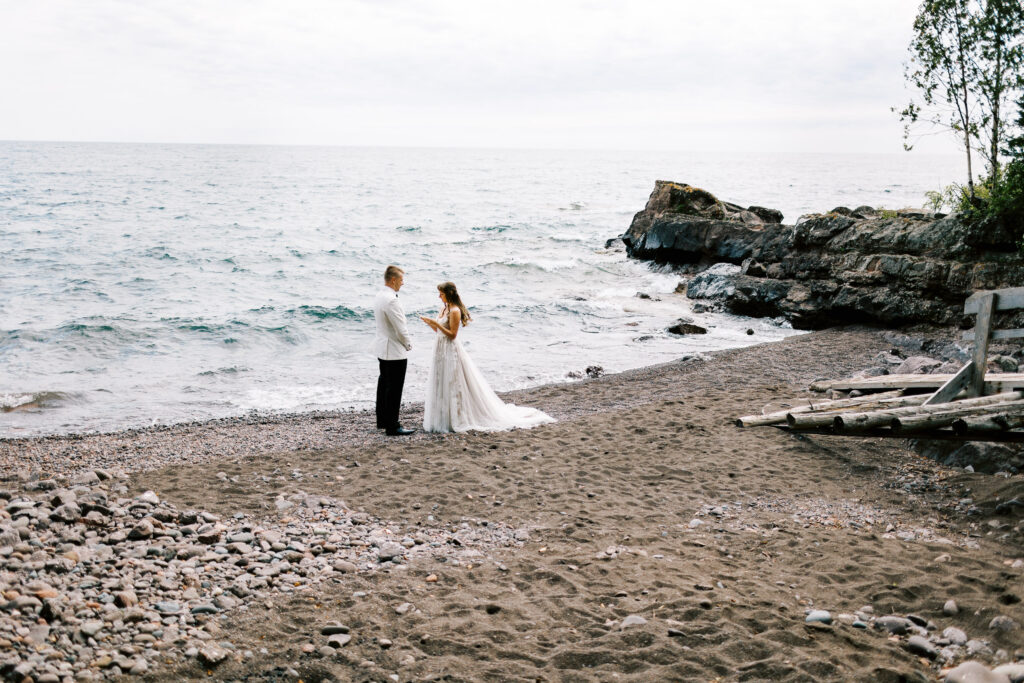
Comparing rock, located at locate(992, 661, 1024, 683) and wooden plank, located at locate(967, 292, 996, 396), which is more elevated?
wooden plank, located at locate(967, 292, 996, 396)

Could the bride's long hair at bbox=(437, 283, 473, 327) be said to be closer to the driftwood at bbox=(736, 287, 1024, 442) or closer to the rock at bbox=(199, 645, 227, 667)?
the driftwood at bbox=(736, 287, 1024, 442)

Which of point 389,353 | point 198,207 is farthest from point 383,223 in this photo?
point 389,353

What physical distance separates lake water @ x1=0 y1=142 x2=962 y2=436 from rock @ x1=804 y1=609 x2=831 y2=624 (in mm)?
10709

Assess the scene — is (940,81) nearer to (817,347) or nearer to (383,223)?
(817,347)

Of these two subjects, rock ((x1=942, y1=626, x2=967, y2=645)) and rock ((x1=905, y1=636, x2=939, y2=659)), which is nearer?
rock ((x1=905, y1=636, x2=939, y2=659))

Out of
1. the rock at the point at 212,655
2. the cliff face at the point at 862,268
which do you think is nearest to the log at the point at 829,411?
the rock at the point at 212,655

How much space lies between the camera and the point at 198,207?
57.6 metres

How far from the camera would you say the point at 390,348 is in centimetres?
1093

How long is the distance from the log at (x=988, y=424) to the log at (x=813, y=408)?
2152 mm

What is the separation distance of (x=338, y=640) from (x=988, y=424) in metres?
6.89

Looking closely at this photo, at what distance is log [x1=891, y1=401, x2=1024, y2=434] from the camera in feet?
24.8

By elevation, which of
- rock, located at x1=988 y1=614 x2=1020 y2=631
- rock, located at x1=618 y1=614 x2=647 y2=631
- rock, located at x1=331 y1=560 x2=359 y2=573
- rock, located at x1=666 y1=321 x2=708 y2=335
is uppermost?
rock, located at x1=666 y1=321 x2=708 y2=335

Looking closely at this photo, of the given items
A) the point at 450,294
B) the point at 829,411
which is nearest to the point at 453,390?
the point at 450,294

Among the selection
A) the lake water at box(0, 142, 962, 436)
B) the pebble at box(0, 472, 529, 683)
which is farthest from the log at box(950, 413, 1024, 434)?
the lake water at box(0, 142, 962, 436)
